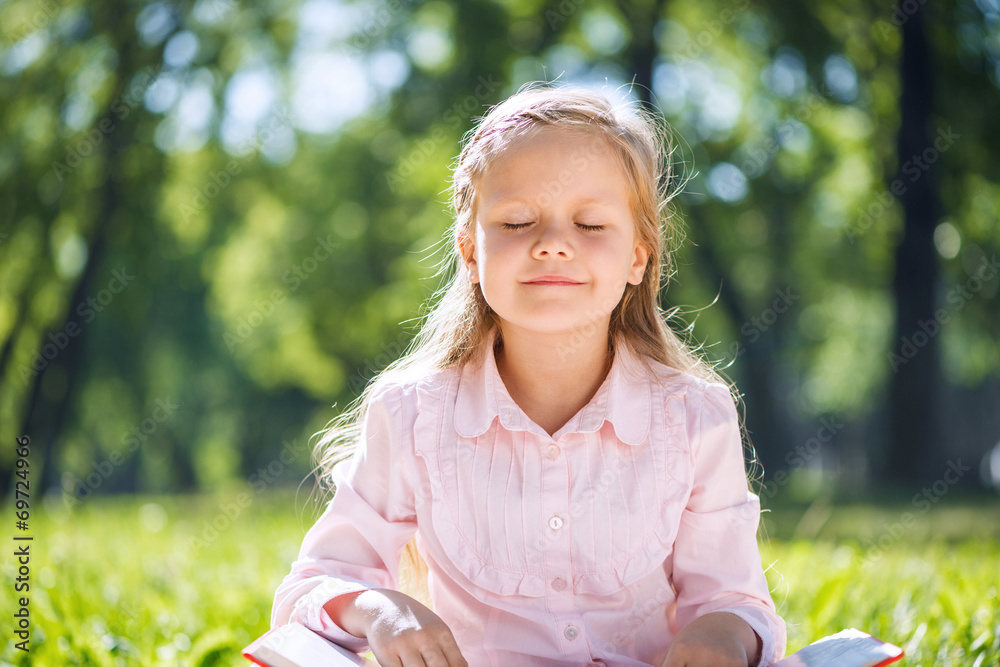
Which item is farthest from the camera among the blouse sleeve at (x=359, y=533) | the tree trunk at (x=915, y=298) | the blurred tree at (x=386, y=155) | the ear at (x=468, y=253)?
the blurred tree at (x=386, y=155)

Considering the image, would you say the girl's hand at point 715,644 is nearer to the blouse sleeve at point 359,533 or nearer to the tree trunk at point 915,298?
the blouse sleeve at point 359,533

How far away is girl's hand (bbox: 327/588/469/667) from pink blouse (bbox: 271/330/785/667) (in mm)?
85

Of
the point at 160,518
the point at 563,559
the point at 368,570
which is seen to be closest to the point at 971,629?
the point at 563,559

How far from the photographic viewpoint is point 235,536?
6.11 metres

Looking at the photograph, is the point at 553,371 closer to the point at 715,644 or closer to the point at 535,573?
the point at 535,573

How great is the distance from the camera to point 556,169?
2.12m

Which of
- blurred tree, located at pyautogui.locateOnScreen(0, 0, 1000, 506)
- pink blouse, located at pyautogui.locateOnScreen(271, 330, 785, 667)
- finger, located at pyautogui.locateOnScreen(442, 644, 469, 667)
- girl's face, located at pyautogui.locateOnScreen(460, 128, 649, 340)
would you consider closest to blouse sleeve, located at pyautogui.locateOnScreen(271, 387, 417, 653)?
pink blouse, located at pyautogui.locateOnScreen(271, 330, 785, 667)

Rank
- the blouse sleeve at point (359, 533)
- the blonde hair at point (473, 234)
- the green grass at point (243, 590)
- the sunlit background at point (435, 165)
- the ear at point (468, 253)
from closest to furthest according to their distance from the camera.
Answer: the blouse sleeve at point (359, 533), the blonde hair at point (473, 234), the ear at point (468, 253), the green grass at point (243, 590), the sunlit background at point (435, 165)

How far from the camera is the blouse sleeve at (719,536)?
2.07m

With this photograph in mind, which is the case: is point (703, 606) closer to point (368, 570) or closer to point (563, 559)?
point (563, 559)

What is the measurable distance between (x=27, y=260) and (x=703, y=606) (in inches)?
473

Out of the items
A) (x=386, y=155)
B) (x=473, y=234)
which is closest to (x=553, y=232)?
(x=473, y=234)

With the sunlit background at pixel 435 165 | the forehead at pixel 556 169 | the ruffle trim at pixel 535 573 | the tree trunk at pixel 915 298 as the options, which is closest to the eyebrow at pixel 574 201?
the forehead at pixel 556 169

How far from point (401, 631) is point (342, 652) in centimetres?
14
